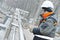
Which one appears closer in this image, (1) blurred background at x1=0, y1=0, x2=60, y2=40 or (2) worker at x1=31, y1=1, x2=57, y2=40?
(2) worker at x1=31, y1=1, x2=57, y2=40

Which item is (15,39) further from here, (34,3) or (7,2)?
(7,2)

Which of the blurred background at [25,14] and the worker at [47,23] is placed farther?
the blurred background at [25,14]

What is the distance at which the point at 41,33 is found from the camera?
4.44m

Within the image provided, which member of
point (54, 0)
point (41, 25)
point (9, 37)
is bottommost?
point (9, 37)

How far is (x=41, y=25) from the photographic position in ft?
14.4

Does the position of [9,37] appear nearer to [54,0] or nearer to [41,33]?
[41,33]

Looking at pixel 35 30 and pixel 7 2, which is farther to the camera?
pixel 7 2

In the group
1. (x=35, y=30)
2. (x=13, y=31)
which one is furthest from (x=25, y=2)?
(x=35, y=30)

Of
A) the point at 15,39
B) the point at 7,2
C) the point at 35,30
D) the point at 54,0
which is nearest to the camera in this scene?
the point at 35,30

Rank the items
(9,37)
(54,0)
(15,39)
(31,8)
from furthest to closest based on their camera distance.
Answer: (31,8) < (54,0) < (9,37) < (15,39)

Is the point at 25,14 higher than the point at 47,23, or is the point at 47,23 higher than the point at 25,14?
the point at 25,14

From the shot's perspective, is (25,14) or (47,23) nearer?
(47,23)

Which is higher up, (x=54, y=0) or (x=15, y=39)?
(x=54, y=0)

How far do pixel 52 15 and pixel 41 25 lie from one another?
28cm
